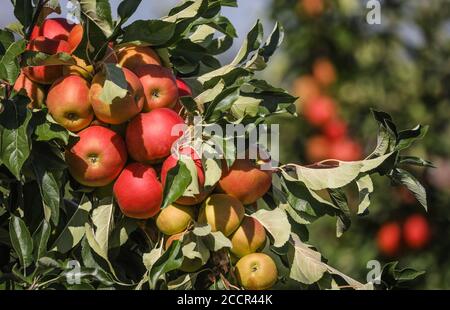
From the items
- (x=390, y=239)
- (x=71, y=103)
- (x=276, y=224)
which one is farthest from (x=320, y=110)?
(x=71, y=103)

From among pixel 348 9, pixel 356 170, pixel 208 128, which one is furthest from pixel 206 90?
pixel 348 9

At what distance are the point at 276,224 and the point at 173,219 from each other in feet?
0.47

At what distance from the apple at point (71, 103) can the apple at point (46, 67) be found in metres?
0.02

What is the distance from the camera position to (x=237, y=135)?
1077 millimetres

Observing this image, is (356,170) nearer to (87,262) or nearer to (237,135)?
(237,135)

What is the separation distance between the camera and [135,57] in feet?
3.74

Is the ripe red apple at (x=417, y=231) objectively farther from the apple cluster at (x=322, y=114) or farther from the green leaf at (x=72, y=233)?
the green leaf at (x=72, y=233)

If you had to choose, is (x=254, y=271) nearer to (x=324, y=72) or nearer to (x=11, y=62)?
(x=11, y=62)

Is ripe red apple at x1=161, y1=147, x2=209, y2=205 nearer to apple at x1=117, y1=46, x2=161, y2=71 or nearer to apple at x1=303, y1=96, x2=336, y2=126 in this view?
apple at x1=117, y1=46, x2=161, y2=71

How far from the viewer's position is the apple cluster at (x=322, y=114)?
3.43 m

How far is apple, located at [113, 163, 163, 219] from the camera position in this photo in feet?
3.53

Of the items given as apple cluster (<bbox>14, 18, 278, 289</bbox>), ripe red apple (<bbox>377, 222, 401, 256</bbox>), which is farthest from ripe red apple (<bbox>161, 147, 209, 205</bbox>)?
ripe red apple (<bbox>377, 222, 401, 256</bbox>)

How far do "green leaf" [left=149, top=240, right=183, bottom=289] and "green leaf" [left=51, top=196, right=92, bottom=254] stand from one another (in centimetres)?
14

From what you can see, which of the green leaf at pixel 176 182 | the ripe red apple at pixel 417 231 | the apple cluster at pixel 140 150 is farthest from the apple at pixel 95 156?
the ripe red apple at pixel 417 231
